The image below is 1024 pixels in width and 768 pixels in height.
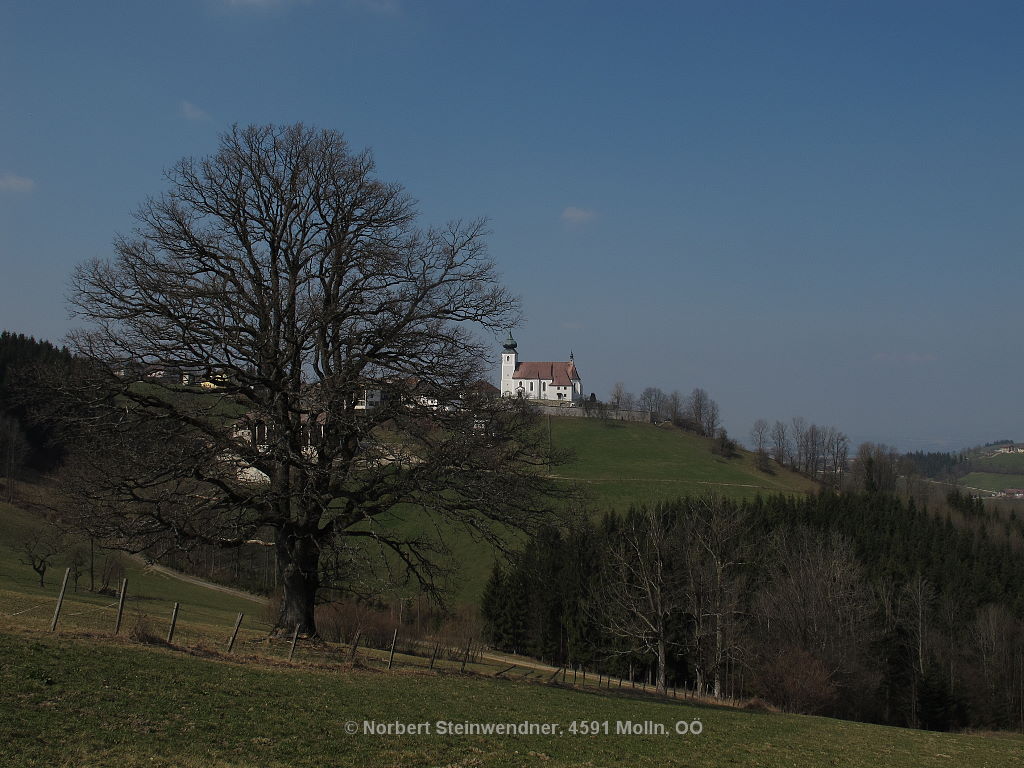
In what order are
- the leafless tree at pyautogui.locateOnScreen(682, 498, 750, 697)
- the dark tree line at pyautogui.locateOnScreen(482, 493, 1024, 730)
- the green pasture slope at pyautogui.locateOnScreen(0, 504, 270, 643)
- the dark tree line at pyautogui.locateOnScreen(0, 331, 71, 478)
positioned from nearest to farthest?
the green pasture slope at pyautogui.locateOnScreen(0, 504, 270, 643)
the leafless tree at pyautogui.locateOnScreen(682, 498, 750, 697)
the dark tree line at pyautogui.locateOnScreen(482, 493, 1024, 730)
the dark tree line at pyautogui.locateOnScreen(0, 331, 71, 478)

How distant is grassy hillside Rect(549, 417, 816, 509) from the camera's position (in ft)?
291

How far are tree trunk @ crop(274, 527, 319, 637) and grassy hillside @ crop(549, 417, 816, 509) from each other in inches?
2309

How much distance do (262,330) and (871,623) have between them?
51.5 m

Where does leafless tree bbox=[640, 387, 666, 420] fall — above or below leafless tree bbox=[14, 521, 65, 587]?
above

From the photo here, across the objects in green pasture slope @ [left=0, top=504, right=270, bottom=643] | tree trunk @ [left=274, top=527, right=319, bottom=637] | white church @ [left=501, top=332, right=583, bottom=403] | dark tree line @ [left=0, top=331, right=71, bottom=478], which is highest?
white church @ [left=501, top=332, right=583, bottom=403]

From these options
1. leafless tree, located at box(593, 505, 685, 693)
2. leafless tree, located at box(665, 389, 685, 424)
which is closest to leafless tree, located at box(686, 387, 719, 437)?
leafless tree, located at box(665, 389, 685, 424)

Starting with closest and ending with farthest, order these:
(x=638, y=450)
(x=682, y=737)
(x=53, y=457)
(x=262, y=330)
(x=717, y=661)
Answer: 1. (x=682, y=737)
2. (x=262, y=330)
3. (x=717, y=661)
4. (x=53, y=457)
5. (x=638, y=450)

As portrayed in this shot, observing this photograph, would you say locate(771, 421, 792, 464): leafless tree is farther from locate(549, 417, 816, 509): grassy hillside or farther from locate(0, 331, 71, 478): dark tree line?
locate(0, 331, 71, 478): dark tree line

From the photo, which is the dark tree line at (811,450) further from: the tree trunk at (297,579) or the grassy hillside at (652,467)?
the tree trunk at (297,579)

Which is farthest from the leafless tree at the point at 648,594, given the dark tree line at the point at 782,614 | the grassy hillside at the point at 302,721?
the grassy hillside at the point at 302,721

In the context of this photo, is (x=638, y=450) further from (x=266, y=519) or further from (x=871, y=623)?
(x=266, y=519)

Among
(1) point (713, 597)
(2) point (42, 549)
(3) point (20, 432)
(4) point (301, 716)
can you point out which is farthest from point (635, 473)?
(4) point (301, 716)

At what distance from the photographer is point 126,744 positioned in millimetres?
9031

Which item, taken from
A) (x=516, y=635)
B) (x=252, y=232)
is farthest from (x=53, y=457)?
(x=252, y=232)
